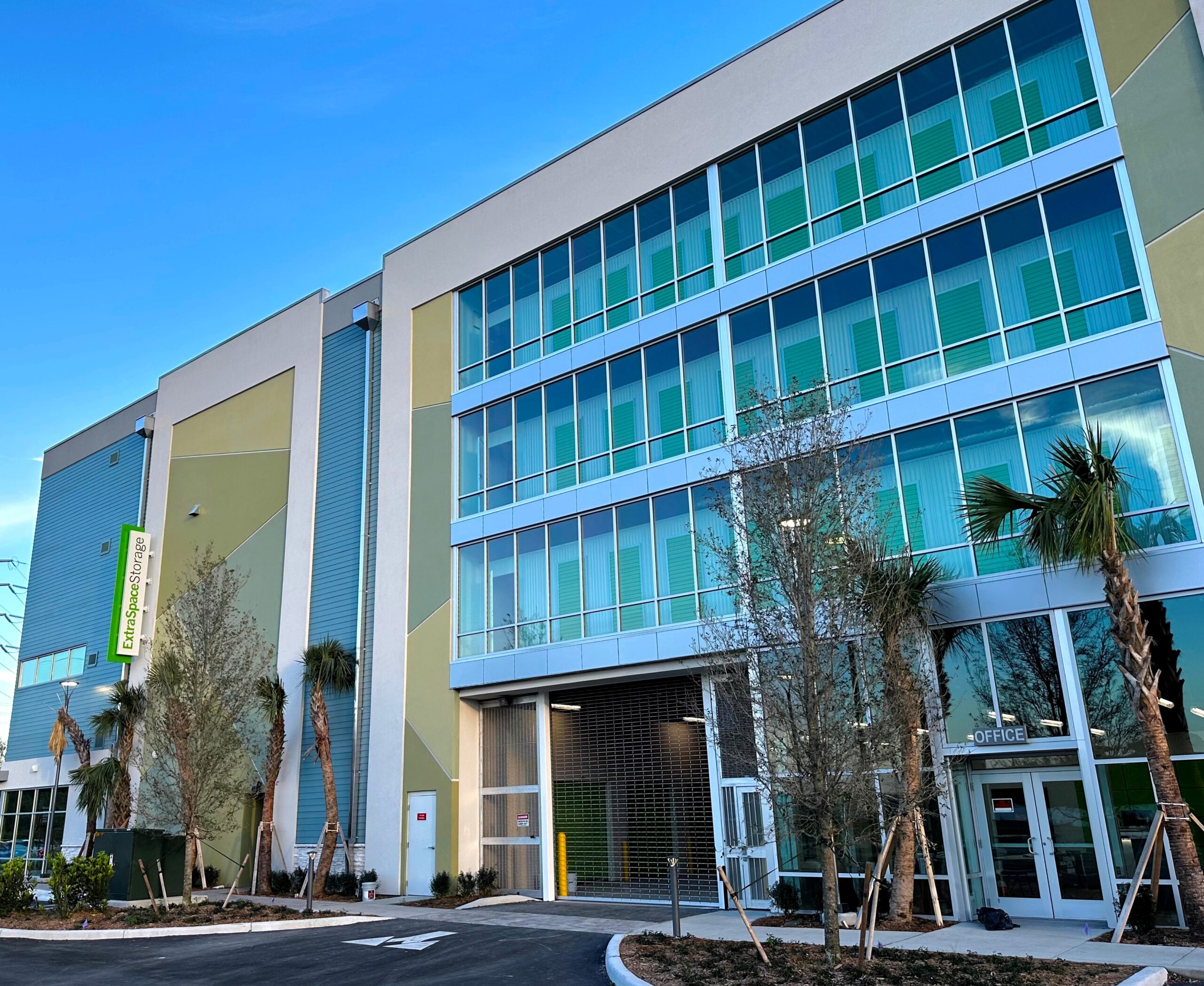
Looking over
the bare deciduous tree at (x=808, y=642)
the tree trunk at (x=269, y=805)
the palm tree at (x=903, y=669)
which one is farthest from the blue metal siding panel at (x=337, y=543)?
the bare deciduous tree at (x=808, y=642)

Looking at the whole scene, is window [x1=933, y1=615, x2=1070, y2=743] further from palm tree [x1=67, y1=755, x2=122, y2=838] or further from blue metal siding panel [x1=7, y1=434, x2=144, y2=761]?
blue metal siding panel [x1=7, y1=434, x2=144, y2=761]

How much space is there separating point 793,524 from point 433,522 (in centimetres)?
1426

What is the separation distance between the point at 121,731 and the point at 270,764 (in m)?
7.01

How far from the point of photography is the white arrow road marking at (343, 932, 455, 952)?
1498 centimetres

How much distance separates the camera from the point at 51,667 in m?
36.3

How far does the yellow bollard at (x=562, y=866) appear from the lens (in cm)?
2119

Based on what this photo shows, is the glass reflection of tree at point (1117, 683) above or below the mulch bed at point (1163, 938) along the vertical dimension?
above

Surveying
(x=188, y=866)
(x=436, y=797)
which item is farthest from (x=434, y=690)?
(x=188, y=866)

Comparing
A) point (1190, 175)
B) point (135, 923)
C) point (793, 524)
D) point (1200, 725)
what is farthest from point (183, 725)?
point (1190, 175)

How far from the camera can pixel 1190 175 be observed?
49.0ft

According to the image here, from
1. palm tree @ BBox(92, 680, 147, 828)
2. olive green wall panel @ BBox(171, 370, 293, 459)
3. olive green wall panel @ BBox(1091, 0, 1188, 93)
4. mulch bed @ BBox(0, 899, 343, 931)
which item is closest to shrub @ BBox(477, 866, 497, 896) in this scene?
mulch bed @ BBox(0, 899, 343, 931)

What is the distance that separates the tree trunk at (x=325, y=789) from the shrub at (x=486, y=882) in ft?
12.4

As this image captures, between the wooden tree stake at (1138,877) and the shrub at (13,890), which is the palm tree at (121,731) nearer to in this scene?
the shrub at (13,890)

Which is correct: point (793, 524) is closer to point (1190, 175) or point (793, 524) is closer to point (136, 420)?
point (1190, 175)
